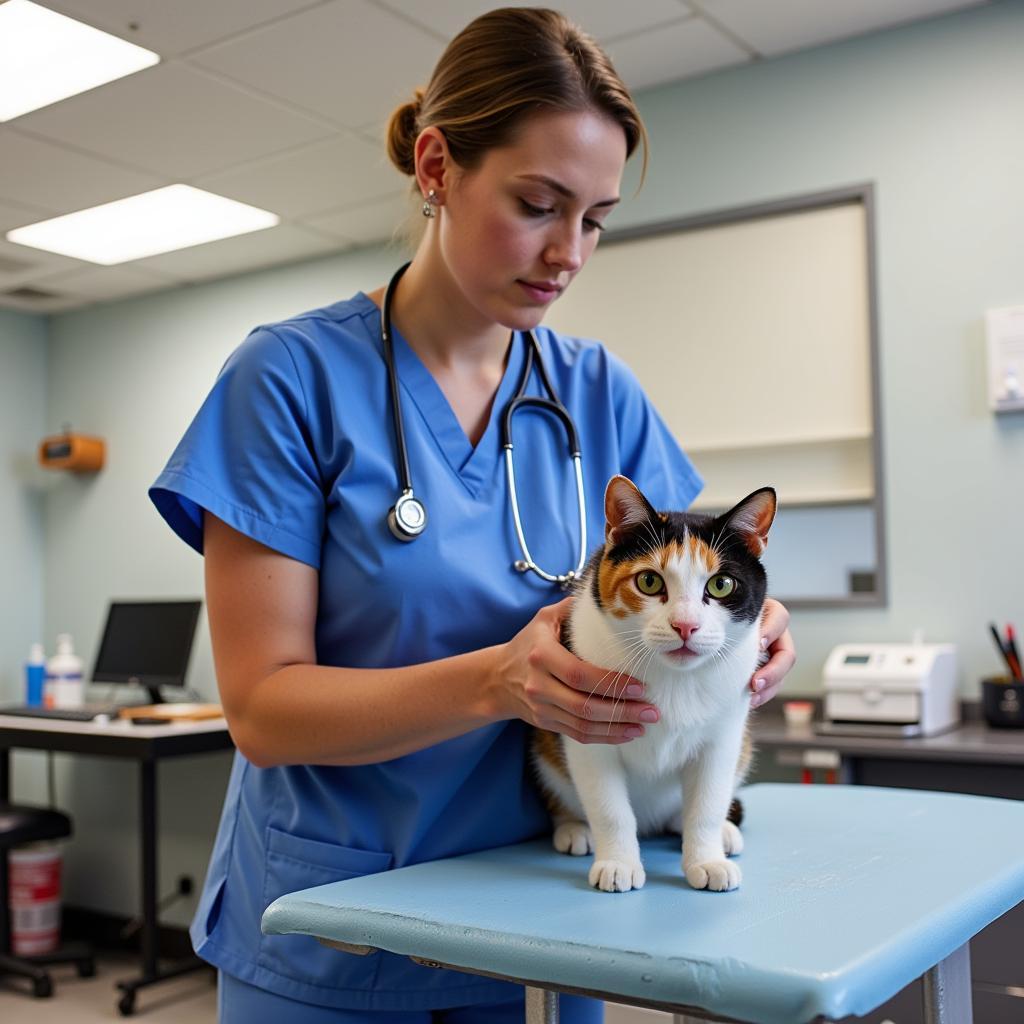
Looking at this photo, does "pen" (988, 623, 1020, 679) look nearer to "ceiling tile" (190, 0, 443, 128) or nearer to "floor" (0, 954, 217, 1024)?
"ceiling tile" (190, 0, 443, 128)

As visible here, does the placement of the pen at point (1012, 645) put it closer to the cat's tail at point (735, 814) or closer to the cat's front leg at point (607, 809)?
the cat's tail at point (735, 814)

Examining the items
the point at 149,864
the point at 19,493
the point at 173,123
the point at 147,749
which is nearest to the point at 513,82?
the point at 173,123

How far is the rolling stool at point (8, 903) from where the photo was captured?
3834 millimetres

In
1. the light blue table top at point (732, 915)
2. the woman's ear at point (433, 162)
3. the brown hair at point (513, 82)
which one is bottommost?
the light blue table top at point (732, 915)

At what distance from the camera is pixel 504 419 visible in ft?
3.92

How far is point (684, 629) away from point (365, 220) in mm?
3355

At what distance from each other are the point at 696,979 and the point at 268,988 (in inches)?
20.6

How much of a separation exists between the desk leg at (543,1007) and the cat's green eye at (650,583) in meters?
0.31

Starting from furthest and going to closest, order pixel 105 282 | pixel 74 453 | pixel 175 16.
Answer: pixel 74 453, pixel 105 282, pixel 175 16

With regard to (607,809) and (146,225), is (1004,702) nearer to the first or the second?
(607,809)

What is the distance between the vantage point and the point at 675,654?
2.89 feet

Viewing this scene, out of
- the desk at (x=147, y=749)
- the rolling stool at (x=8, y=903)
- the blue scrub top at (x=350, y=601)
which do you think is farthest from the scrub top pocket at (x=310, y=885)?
the rolling stool at (x=8, y=903)

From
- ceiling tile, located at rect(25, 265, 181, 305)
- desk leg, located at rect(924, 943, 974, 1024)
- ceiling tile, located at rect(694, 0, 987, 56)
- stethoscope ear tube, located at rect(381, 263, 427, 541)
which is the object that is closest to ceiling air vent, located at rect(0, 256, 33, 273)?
ceiling tile, located at rect(25, 265, 181, 305)

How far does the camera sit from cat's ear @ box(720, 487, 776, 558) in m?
0.93
